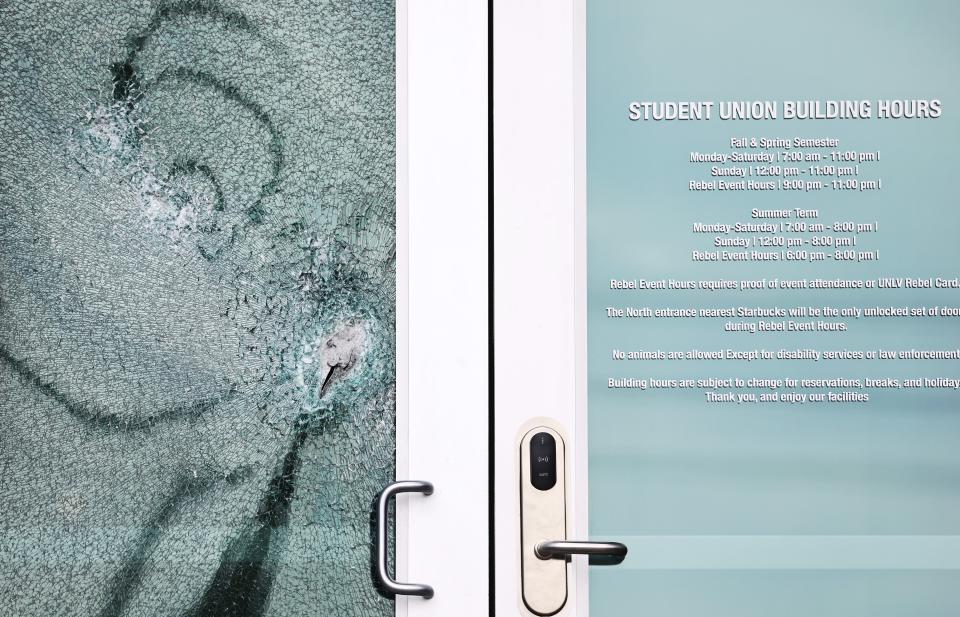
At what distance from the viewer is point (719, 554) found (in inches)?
31.1

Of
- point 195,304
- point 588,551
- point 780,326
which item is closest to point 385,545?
point 588,551

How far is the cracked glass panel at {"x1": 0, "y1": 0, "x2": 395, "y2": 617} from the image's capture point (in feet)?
2.67

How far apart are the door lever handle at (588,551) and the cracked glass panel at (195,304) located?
0.82 ft

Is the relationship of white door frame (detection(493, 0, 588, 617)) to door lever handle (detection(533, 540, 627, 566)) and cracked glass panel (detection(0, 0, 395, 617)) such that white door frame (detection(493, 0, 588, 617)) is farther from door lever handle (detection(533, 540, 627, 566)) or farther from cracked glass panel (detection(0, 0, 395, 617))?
cracked glass panel (detection(0, 0, 395, 617))

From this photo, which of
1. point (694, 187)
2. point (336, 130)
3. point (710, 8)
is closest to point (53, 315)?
point (336, 130)

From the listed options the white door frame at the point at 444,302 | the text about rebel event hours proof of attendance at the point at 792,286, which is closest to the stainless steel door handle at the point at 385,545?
the white door frame at the point at 444,302

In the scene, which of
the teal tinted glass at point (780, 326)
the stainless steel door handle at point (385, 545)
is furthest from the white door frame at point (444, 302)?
the teal tinted glass at point (780, 326)

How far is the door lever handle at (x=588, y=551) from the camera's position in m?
0.77

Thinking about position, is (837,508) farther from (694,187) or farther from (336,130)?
(336,130)

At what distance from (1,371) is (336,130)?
0.61m

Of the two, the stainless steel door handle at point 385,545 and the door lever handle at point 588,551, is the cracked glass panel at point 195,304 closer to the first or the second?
the stainless steel door handle at point 385,545

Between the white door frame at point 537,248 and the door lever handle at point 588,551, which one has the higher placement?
the white door frame at point 537,248

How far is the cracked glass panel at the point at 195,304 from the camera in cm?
81

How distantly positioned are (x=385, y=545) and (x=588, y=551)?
28cm
